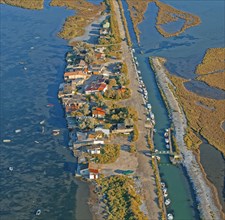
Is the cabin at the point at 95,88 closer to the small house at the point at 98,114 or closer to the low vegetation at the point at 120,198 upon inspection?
the small house at the point at 98,114

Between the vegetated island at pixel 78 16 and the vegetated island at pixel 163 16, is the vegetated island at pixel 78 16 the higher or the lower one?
the lower one

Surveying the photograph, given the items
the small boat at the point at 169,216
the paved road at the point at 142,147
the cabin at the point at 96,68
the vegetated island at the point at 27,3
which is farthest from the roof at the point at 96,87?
the vegetated island at the point at 27,3

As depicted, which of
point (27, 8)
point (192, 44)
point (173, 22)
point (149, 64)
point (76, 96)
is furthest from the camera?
point (27, 8)

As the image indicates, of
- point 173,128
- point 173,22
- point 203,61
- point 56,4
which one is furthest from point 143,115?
point 56,4

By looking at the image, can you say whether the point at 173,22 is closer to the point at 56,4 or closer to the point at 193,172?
the point at 56,4

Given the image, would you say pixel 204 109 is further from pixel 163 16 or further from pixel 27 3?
pixel 27 3

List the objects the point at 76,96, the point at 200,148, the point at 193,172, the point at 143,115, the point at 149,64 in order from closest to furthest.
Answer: the point at 193,172 < the point at 200,148 < the point at 143,115 < the point at 76,96 < the point at 149,64

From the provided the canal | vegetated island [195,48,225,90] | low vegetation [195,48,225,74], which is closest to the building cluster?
the canal
